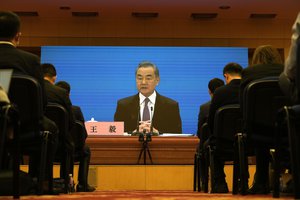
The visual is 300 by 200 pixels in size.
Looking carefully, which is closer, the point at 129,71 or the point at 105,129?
the point at 105,129

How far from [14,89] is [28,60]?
340 millimetres

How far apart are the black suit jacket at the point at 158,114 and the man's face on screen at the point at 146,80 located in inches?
6.3

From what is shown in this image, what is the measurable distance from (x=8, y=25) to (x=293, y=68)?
1797mm

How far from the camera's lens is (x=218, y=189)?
4.75m

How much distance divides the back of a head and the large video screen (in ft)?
23.2

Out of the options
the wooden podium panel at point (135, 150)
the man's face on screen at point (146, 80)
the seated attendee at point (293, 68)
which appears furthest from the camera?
the man's face on screen at point (146, 80)

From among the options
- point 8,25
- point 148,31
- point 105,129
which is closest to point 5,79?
point 8,25

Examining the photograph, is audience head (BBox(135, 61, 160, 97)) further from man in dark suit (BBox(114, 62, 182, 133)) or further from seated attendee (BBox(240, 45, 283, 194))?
seated attendee (BBox(240, 45, 283, 194))

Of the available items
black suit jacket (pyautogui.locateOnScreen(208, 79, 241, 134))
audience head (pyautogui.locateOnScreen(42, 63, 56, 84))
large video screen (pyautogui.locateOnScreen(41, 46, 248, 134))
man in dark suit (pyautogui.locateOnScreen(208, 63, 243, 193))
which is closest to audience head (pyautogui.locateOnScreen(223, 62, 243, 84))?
man in dark suit (pyautogui.locateOnScreen(208, 63, 243, 193))

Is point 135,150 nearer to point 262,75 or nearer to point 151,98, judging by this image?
point 151,98

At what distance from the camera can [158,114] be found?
375 inches

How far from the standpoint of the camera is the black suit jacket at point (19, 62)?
10.3 feet

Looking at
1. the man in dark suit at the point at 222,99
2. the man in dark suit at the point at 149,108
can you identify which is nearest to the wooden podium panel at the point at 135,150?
the man in dark suit at the point at 149,108

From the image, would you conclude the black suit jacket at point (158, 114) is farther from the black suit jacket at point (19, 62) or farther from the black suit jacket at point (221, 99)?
the black suit jacket at point (19, 62)
